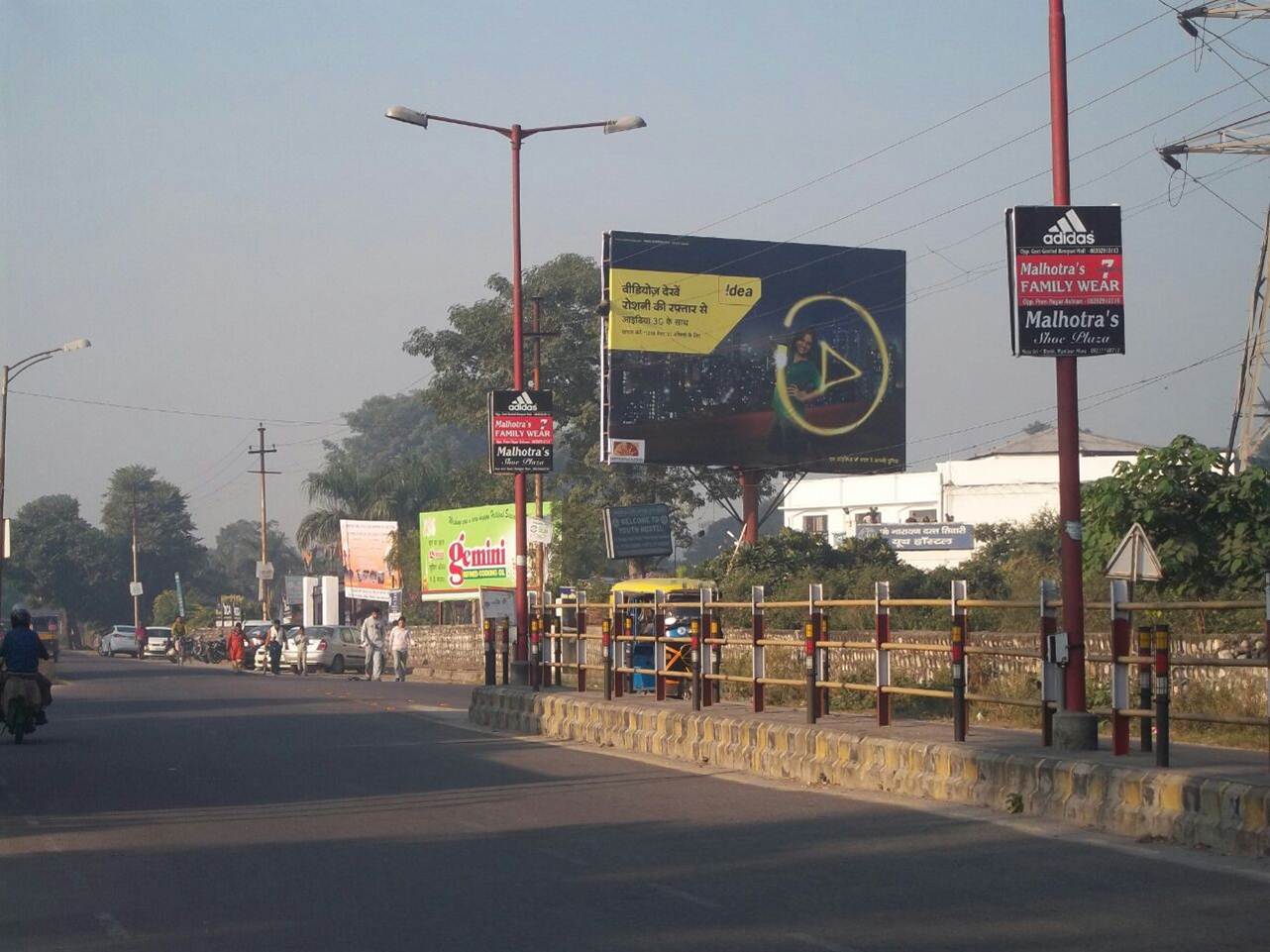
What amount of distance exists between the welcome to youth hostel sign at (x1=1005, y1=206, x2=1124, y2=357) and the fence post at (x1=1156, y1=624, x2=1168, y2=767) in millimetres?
2657

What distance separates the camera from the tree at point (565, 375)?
53031 mm

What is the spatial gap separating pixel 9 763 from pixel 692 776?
26.3 feet

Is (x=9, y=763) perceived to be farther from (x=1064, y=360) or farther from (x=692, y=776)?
(x=1064, y=360)

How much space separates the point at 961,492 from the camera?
222 feet

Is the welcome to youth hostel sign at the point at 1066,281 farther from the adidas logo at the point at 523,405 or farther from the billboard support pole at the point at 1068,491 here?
the adidas logo at the point at 523,405

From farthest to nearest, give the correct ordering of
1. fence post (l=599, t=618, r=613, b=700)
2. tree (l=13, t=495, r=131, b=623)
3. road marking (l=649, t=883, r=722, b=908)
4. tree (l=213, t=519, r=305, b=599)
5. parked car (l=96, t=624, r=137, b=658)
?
1. tree (l=213, t=519, r=305, b=599)
2. tree (l=13, t=495, r=131, b=623)
3. parked car (l=96, t=624, r=137, b=658)
4. fence post (l=599, t=618, r=613, b=700)
5. road marking (l=649, t=883, r=722, b=908)

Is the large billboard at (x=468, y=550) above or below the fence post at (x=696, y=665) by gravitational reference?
above

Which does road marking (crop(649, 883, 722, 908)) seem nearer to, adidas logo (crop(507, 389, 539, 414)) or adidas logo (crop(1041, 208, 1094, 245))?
adidas logo (crop(1041, 208, 1094, 245))

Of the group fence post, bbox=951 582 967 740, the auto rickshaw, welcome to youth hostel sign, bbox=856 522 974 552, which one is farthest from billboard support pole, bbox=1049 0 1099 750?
welcome to youth hostel sign, bbox=856 522 974 552

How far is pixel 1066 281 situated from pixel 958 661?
10.8 ft

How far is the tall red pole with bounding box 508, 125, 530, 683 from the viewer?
974 inches

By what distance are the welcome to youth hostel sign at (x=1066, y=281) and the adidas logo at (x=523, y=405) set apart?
1317 centimetres

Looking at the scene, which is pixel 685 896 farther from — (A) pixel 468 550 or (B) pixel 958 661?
(A) pixel 468 550

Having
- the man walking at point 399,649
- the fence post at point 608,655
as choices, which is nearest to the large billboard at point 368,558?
the man walking at point 399,649
